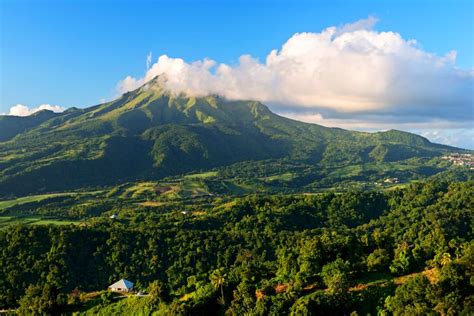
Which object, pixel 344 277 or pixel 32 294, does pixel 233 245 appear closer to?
pixel 32 294

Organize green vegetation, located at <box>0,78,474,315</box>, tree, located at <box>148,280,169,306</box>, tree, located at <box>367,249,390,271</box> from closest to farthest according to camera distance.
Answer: green vegetation, located at <box>0,78,474,315</box> < tree, located at <box>367,249,390,271</box> < tree, located at <box>148,280,169,306</box>

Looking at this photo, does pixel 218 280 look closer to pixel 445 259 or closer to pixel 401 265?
pixel 401 265

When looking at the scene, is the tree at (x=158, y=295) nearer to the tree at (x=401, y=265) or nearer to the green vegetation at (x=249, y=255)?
the green vegetation at (x=249, y=255)

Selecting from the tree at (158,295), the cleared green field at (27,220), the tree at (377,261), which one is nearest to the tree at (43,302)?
the tree at (158,295)

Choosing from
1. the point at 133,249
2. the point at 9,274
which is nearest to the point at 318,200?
the point at 133,249

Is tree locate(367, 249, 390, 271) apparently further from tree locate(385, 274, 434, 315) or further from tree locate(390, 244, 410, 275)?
tree locate(385, 274, 434, 315)

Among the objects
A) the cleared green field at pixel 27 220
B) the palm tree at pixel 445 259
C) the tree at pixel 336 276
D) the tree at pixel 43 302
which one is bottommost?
the cleared green field at pixel 27 220

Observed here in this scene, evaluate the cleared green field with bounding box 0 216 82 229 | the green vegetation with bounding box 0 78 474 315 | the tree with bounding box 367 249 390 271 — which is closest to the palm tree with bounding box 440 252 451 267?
the green vegetation with bounding box 0 78 474 315

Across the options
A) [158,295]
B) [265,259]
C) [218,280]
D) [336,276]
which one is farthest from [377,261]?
[265,259]
